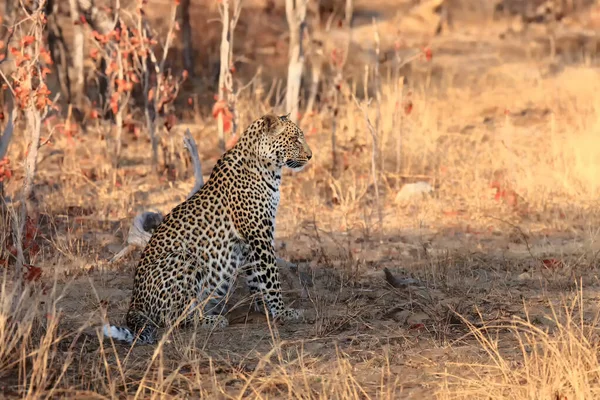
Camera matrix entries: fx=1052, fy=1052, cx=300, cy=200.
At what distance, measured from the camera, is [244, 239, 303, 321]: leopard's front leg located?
22.2 feet

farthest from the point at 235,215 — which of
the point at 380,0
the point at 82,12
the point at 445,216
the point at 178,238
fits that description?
the point at 380,0

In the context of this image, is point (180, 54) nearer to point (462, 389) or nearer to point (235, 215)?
point (235, 215)

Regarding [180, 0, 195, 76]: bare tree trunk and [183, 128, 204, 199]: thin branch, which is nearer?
[183, 128, 204, 199]: thin branch

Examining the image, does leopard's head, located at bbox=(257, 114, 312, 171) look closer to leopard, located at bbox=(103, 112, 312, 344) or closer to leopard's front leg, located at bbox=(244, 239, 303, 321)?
leopard, located at bbox=(103, 112, 312, 344)

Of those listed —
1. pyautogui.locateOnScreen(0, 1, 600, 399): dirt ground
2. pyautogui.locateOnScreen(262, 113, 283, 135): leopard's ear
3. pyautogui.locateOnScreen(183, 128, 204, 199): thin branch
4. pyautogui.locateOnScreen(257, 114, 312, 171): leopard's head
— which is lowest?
pyautogui.locateOnScreen(0, 1, 600, 399): dirt ground

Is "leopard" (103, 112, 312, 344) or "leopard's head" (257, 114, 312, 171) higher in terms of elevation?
"leopard's head" (257, 114, 312, 171)

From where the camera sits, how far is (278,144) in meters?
7.02

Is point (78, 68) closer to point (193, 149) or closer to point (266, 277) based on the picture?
point (193, 149)

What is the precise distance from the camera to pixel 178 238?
655 centimetres

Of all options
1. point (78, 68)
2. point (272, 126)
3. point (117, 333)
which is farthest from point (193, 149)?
point (78, 68)

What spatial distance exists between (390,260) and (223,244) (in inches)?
95.9

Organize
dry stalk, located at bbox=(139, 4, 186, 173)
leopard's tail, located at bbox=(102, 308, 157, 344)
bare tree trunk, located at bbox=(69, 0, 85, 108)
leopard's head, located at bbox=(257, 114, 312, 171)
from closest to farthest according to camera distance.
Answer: leopard's tail, located at bbox=(102, 308, 157, 344)
leopard's head, located at bbox=(257, 114, 312, 171)
dry stalk, located at bbox=(139, 4, 186, 173)
bare tree trunk, located at bbox=(69, 0, 85, 108)

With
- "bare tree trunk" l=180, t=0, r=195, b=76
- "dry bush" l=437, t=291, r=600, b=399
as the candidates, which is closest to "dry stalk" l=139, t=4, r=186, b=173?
Result: "bare tree trunk" l=180, t=0, r=195, b=76

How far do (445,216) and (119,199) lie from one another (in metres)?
3.32
